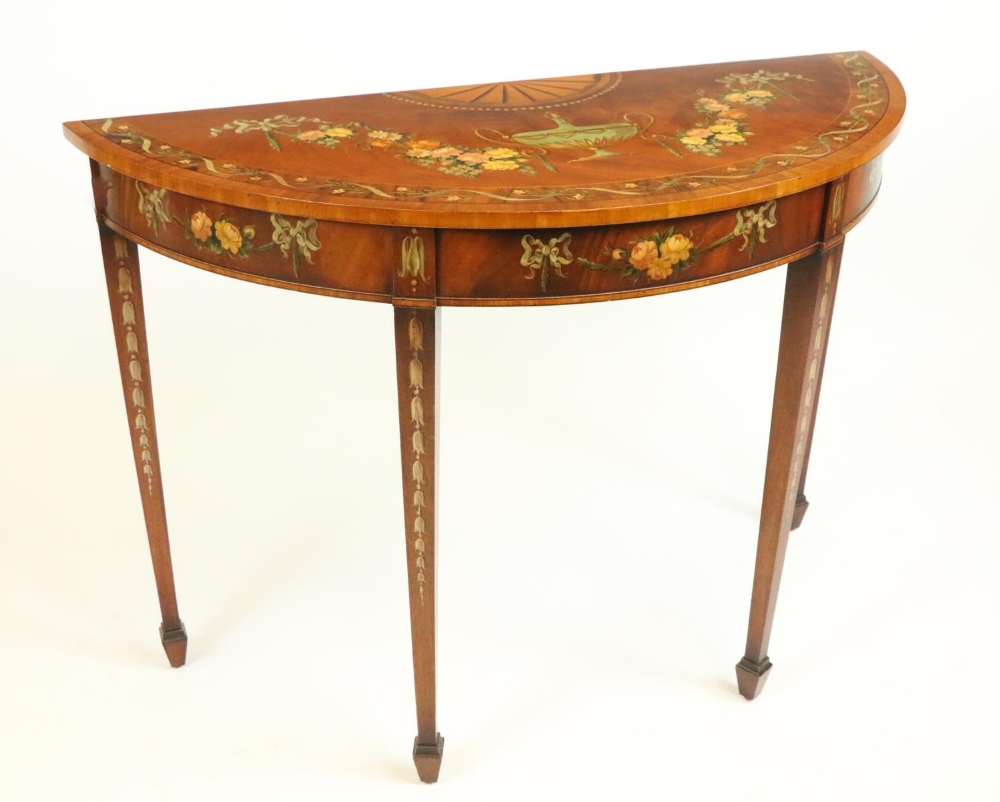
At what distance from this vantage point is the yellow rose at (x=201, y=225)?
98.9 inches

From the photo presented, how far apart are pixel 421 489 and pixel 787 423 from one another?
88 cm

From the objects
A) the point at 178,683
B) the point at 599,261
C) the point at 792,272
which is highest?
the point at 599,261

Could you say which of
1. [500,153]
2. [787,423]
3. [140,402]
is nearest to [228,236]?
[500,153]

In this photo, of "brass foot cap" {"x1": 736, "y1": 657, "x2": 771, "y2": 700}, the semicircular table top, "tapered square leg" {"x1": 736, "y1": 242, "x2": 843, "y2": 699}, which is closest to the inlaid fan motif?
the semicircular table top

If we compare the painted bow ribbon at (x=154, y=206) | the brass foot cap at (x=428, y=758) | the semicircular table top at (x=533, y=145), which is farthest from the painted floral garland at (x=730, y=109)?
the brass foot cap at (x=428, y=758)

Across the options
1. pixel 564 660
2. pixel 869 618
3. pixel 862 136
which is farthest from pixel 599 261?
pixel 869 618

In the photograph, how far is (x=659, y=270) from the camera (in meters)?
2.47

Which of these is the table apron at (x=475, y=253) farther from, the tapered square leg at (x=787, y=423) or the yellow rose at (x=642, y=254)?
the tapered square leg at (x=787, y=423)

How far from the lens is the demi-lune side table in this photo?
7.84ft

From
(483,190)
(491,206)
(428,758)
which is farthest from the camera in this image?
(428,758)

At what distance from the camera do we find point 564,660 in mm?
3381

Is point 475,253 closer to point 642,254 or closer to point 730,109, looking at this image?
point 642,254

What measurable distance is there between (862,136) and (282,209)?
1.23 metres

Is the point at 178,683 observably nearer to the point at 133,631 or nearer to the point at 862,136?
the point at 133,631
